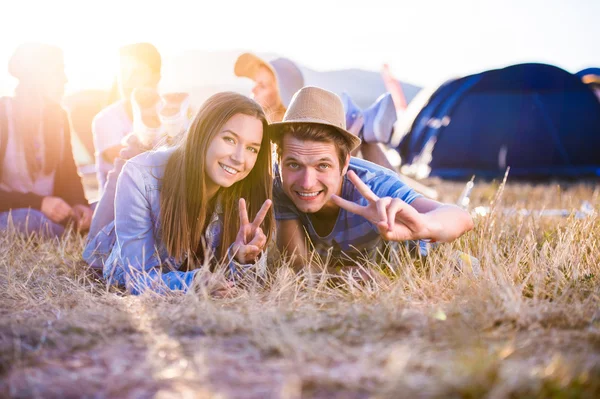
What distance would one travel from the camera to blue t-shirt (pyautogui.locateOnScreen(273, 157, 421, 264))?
2988 millimetres

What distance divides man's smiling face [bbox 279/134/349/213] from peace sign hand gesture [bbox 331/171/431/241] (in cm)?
31

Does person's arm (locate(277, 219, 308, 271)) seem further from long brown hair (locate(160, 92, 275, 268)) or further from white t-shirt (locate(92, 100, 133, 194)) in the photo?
white t-shirt (locate(92, 100, 133, 194))

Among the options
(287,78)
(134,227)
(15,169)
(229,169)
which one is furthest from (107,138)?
(287,78)

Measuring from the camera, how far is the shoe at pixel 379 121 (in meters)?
4.77

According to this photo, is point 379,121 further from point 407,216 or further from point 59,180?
point 59,180

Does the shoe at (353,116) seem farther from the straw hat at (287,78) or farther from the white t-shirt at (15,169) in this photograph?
the white t-shirt at (15,169)

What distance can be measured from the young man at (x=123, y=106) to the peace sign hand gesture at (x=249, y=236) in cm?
269

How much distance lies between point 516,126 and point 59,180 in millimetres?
6962

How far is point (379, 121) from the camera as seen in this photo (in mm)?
4754

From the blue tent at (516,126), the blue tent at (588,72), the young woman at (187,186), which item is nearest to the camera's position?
the young woman at (187,186)

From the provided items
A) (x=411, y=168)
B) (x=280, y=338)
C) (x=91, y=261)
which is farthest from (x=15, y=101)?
(x=411, y=168)

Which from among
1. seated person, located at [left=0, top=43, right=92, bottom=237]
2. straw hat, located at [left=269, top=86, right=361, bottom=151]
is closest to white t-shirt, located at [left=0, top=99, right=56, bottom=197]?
seated person, located at [left=0, top=43, right=92, bottom=237]

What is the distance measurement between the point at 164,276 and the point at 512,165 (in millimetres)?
7858

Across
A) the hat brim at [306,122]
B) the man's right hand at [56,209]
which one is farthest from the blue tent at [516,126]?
the hat brim at [306,122]
